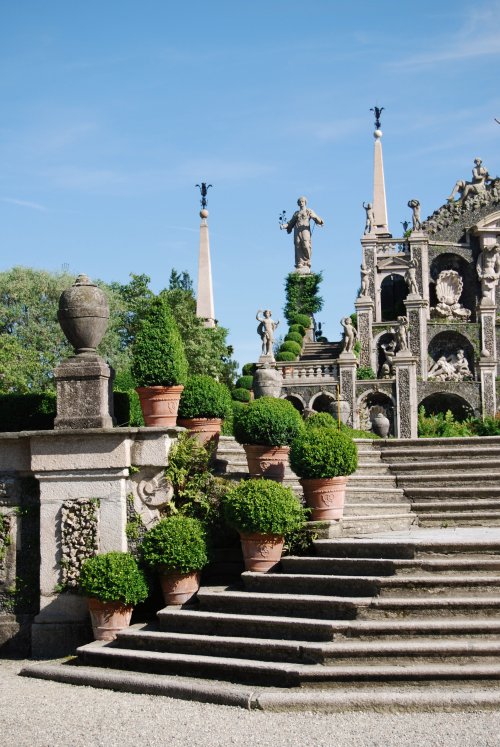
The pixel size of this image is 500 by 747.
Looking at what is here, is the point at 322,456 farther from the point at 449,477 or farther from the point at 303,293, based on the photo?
the point at 303,293

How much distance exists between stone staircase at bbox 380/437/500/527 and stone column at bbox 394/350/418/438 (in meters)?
25.5

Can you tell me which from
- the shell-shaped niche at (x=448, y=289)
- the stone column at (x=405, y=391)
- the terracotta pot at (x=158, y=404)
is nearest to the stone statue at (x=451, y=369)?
the shell-shaped niche at (x=448, y=289)

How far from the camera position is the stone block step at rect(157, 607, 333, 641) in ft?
31.1

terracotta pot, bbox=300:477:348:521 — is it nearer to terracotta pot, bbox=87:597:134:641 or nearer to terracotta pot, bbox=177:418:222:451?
terracotta pot, bbox=177:418:222:451

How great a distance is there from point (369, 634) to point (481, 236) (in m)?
→ 43.4

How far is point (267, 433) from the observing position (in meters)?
12.1

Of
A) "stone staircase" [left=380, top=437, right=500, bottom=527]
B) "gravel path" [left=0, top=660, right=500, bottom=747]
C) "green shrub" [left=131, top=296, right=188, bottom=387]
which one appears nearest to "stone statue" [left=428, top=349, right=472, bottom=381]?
"stone staircase" [left=380, top=437, right=500, bottom=527]

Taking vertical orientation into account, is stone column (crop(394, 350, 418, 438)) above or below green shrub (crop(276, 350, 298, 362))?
below

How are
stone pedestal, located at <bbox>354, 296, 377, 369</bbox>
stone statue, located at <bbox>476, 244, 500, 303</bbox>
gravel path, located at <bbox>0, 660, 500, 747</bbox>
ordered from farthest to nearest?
stone statue, located at <bbox>476, 244, 500, 303</bbox> < stone pedestal, located at <bbox>354, 296, 377, 369</bbox> < gravel path, located at <bbox>0, 660, 500, 747</bbox>

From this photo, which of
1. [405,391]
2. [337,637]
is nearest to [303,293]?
[405,391]

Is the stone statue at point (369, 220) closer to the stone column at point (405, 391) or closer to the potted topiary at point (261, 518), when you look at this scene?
the stone column at point (405, 391)

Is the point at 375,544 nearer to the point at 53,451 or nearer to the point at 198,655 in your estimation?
the point at 198,655

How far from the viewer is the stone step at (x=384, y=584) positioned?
964 centimetres

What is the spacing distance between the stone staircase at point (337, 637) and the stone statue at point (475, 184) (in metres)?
42.6
